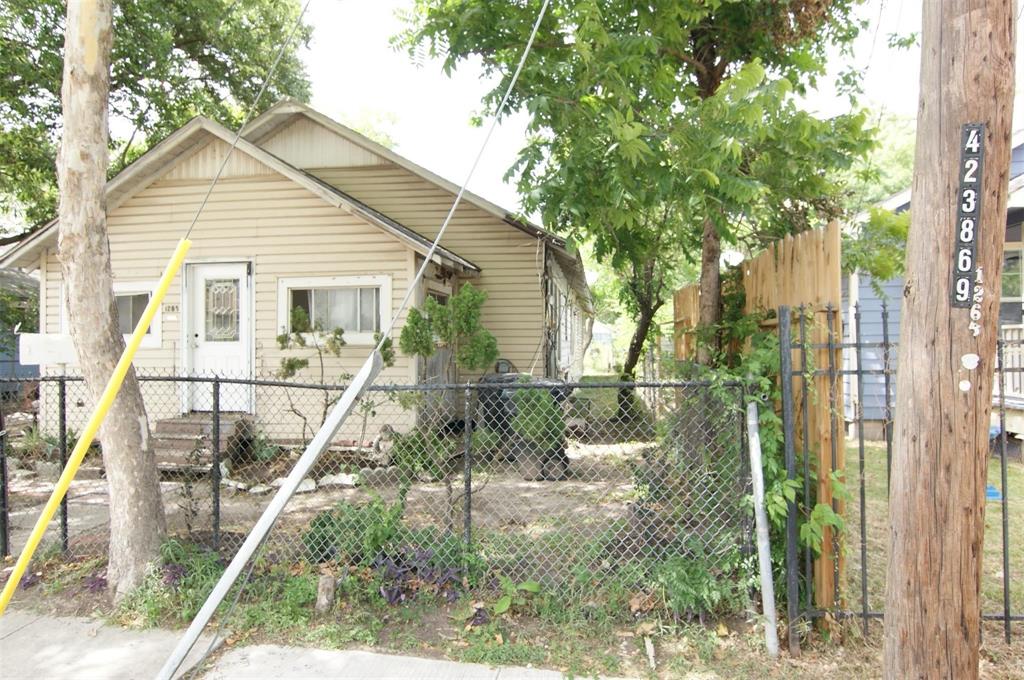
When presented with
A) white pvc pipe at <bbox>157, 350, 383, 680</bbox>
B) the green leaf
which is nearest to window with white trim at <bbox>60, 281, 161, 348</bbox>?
the green leaf

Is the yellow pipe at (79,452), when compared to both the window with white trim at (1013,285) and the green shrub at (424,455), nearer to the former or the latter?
the green shrub at (424,455)

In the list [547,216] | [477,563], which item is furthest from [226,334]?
[477,563]

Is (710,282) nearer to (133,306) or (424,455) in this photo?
(424,455)

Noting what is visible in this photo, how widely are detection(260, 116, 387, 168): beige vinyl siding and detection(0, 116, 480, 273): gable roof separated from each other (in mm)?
2266

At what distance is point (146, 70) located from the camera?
522 inches

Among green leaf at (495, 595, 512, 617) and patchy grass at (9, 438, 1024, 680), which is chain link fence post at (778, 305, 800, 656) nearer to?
patchy grass at (9, 438, 1024, 680)

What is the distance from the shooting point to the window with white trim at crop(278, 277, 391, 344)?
9039mm

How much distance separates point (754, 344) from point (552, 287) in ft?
26.8

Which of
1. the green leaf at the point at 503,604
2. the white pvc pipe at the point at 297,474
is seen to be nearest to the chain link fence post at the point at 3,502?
the white pvc pipe at the point at 297,474

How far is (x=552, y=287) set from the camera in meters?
12.6

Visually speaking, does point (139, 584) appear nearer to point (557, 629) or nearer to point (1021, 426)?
point (557, 629)

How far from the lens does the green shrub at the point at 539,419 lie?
22.2 feet

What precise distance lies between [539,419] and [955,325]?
4.75 meters

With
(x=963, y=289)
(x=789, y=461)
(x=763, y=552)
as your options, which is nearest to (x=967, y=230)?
(x=963, y=289)
